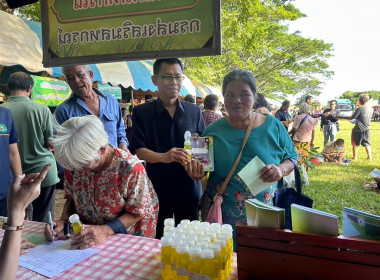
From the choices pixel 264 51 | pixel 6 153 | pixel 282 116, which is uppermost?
pixel 264 51

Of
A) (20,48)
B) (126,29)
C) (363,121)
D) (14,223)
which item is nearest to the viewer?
(14,223)

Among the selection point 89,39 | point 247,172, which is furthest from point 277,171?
point 89,39

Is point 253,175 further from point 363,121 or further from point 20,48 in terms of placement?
point 363,121

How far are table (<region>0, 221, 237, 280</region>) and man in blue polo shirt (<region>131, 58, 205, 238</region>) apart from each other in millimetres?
711

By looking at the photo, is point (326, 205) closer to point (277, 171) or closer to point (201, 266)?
point (277, 171)

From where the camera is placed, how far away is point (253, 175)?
176cm

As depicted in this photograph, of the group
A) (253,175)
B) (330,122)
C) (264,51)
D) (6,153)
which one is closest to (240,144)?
(253,175)

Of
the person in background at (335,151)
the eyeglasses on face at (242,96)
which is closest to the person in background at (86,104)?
the eyeglasses on face at (242,96)

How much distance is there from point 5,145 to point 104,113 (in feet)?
2.97

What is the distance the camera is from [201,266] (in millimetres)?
1129

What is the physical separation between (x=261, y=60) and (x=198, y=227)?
914 inches

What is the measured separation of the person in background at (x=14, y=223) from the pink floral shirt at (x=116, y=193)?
1.91 ft

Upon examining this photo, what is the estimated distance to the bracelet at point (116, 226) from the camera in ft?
5.55

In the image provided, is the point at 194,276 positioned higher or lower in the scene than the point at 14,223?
lower
